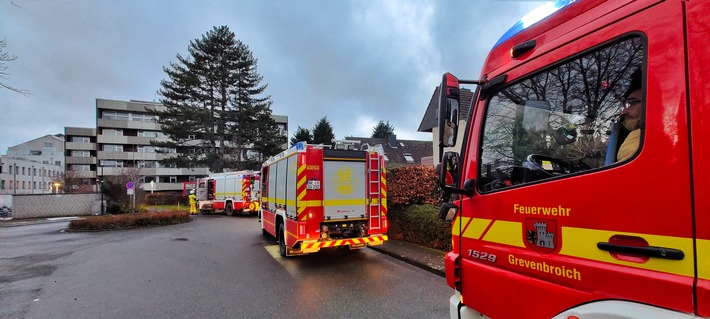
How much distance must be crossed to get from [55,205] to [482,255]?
3345 centimetres

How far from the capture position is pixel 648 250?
149 centimetres

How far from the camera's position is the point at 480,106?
2494mm

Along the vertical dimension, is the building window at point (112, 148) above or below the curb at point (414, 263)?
above

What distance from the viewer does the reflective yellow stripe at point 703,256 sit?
1.31 m

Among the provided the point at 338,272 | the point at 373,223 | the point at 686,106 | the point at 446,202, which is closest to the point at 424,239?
the point at 373,223

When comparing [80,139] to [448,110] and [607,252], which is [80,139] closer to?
[448,110]

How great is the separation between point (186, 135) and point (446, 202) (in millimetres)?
33259

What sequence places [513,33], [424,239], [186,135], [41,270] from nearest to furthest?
[513,33], [41,270], [424,239], [186,135]

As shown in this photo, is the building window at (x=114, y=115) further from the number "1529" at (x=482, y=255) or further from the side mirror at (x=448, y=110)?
the number "1529" at (x=482, y=255)

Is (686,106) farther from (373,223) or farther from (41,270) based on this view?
(41,270)

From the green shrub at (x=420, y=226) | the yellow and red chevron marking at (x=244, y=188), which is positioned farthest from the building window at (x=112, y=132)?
the green shrub at (x=420, y=226)

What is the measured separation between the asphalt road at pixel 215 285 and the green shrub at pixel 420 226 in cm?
126

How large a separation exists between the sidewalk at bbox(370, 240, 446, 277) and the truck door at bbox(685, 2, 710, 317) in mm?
5376

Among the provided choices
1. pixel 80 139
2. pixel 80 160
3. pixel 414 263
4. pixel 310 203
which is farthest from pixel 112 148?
pixel 414 263
